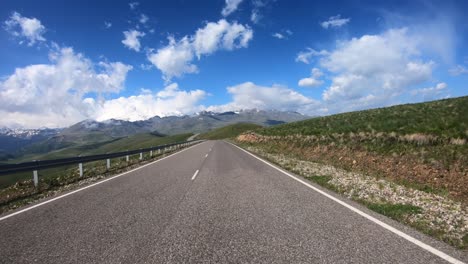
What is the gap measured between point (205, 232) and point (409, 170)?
10164mm

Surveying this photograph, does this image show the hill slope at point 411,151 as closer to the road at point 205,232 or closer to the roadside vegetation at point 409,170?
the roadside vegetation at point 409,170

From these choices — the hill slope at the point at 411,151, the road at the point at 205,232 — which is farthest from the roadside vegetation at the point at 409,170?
the road at the point at 205,232

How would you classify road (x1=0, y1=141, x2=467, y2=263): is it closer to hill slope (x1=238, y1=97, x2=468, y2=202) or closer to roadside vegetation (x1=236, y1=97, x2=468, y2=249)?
roadside vegetation (x1=236, y1=97, x2=468, y2=249)

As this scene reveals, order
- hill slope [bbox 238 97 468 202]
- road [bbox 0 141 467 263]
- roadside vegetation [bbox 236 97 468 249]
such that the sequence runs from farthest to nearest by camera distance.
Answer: hill slope [bbox 238 97 468 202], roadside vegetation [bbox 236 97 468 249], road [bbox 0 141 467 263]

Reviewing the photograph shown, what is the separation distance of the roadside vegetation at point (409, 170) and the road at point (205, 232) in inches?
35.7

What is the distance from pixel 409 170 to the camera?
39.7 feet

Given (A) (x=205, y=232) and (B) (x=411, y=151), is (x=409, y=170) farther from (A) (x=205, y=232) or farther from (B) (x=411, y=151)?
(A) (x=205, y=232)

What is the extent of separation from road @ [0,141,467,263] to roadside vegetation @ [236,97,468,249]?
91 cm

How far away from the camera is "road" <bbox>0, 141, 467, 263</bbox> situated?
14.6 feet

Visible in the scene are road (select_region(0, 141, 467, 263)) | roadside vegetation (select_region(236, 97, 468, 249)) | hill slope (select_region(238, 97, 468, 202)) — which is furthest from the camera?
hill slope (select_region(238, 97, 468, 202))

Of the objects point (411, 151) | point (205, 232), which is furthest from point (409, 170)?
point (205, 232)

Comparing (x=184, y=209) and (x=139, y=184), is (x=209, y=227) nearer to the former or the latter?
(x=184, y=209)

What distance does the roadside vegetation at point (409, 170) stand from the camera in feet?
21.6

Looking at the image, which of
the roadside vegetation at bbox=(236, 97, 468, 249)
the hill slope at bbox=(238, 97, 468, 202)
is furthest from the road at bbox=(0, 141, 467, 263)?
the hill slope at bbox=(238, 97, 468, 202)
